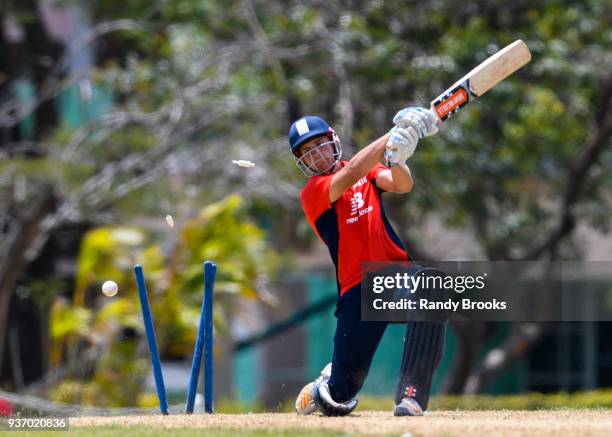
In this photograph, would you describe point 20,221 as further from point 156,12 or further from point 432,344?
point 432,344

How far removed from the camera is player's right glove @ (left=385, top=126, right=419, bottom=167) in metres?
7.05

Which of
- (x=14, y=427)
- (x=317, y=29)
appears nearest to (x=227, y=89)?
Answer: (x=317, y=29)

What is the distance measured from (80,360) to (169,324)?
69.5 inches

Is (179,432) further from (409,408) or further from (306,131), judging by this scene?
(306,131)

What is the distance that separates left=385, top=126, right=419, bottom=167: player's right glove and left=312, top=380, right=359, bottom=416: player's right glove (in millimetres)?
1575

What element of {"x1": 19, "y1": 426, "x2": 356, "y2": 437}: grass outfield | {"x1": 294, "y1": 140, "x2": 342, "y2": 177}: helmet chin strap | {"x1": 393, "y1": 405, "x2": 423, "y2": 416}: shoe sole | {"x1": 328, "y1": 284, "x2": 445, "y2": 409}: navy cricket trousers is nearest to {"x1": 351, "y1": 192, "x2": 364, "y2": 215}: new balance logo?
{"x1": 294, "y1": 140, "x2": 342, "y2": 177}: helmet chin strap

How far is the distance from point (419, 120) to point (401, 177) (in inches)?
14.6

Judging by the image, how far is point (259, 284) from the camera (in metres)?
15.4

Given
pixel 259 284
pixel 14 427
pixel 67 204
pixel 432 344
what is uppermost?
pixel 67 204

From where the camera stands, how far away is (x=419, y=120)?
7.12 m

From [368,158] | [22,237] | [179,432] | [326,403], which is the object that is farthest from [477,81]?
[22,237]

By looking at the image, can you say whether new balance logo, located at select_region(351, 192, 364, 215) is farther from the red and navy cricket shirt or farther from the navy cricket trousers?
the navy cricket trousers

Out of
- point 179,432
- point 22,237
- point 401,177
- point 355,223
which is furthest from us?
point 22,237
